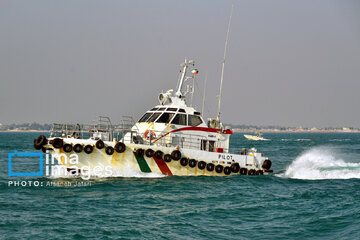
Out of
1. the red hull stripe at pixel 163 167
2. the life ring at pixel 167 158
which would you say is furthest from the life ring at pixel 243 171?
the life ring at pixel 167 158

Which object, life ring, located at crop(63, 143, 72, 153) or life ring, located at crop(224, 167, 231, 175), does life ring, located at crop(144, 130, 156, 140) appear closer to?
life ring, located at crop(63, 143, 72, 153)

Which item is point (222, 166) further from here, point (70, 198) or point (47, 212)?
point (47, 212)

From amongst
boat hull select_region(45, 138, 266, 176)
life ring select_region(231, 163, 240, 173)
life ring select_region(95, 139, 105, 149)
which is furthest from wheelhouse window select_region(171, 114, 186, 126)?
life ring select_region(95, 139, 105, 149)

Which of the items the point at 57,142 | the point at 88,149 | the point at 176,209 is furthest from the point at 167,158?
the point at 176,209

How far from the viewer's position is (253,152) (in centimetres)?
2169

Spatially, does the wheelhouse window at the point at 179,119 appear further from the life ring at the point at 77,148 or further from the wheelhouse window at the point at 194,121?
the life ring at the point at 77,148

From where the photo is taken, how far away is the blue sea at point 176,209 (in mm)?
10953

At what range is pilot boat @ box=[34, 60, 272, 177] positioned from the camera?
56.6ft

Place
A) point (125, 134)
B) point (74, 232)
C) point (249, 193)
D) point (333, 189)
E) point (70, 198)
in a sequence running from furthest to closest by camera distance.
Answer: point (125, 134)
point (333, 189)
point (249, 193)
point (70, 198)
point (74, 232)

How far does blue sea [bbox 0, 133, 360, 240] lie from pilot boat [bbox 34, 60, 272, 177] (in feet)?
2.16

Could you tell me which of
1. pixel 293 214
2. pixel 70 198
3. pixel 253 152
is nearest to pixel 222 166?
pixel 253 152

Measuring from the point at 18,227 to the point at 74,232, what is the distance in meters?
1.73

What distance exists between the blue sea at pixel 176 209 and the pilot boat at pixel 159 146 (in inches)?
25.9

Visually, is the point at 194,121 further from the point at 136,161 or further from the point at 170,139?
the point at 136,161
